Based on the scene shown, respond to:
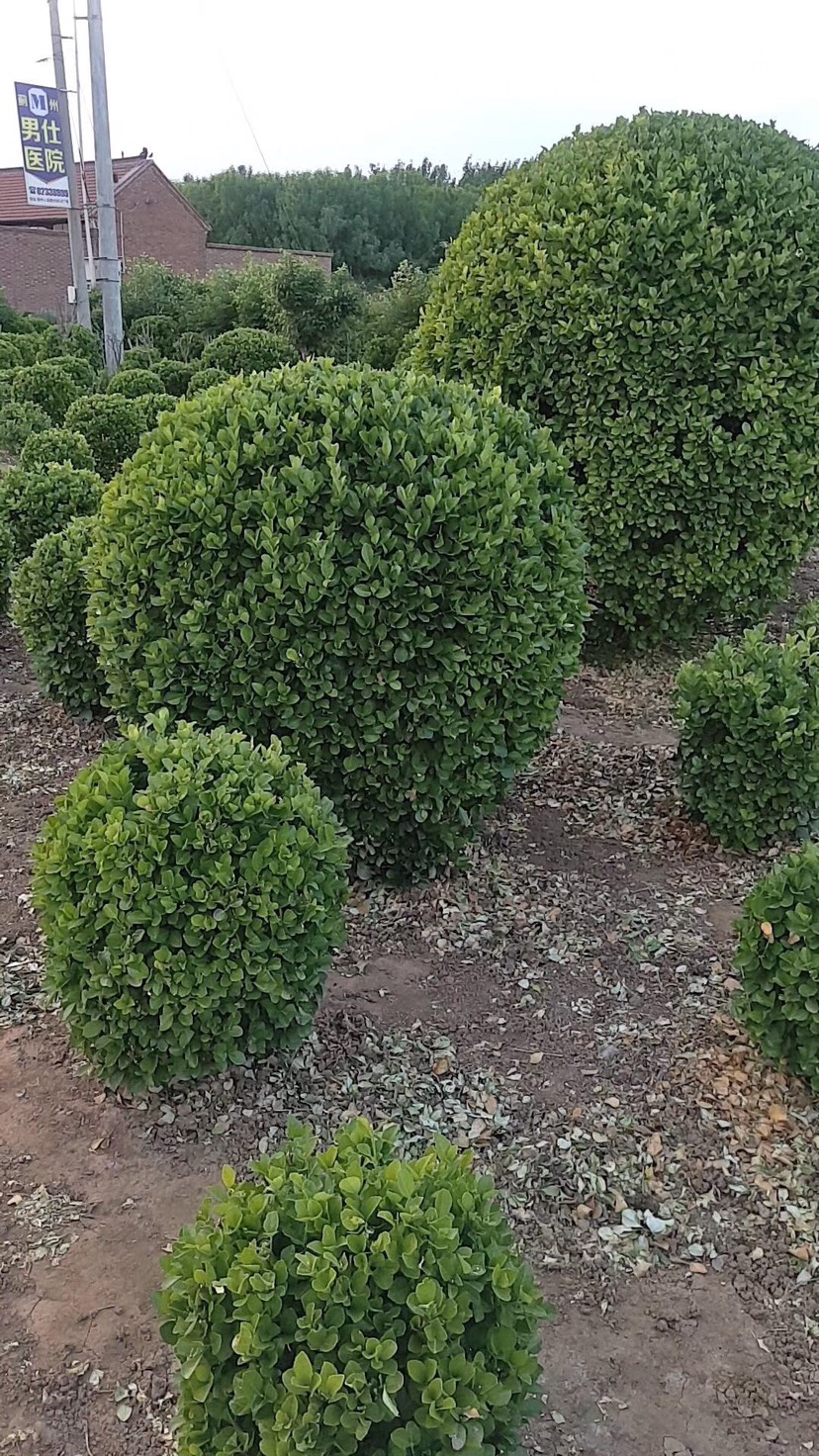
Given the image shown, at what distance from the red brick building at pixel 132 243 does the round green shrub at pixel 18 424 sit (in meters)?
28.2

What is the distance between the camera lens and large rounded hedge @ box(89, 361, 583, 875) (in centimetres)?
341

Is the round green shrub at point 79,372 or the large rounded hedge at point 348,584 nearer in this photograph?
the large rounded hedge at point 348,584

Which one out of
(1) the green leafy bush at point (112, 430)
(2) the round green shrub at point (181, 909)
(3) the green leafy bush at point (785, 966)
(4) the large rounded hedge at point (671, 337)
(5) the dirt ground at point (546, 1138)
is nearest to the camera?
(5) the dirt ground at point (546, 1138)

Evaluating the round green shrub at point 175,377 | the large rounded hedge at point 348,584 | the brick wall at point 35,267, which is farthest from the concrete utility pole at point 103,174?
the brick wall at point 35,267

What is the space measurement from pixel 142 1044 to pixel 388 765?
4.10 feet

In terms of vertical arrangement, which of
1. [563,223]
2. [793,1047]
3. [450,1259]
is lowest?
[793,1047]

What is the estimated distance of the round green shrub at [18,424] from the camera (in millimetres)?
11055

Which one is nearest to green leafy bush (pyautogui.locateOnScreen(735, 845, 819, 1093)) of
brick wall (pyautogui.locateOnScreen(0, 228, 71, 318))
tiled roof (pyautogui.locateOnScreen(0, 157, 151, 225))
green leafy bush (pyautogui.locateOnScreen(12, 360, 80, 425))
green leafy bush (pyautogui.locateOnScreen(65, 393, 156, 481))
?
green leafy bush (pyautogui.locateOnScreen(65, 393, 156, 481))

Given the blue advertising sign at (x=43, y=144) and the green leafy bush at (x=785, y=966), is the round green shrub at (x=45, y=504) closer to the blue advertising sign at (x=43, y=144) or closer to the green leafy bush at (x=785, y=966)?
the green leafy bush at (x=785, y=966)

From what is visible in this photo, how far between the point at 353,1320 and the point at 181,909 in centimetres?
116

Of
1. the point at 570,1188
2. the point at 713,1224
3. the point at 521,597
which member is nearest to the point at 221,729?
the point at 521,597

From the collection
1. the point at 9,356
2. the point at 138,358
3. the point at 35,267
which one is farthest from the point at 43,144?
the point at 35,267

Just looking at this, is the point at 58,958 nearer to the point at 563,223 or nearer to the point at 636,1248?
the point at 636,1248

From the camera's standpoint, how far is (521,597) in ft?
11.7
